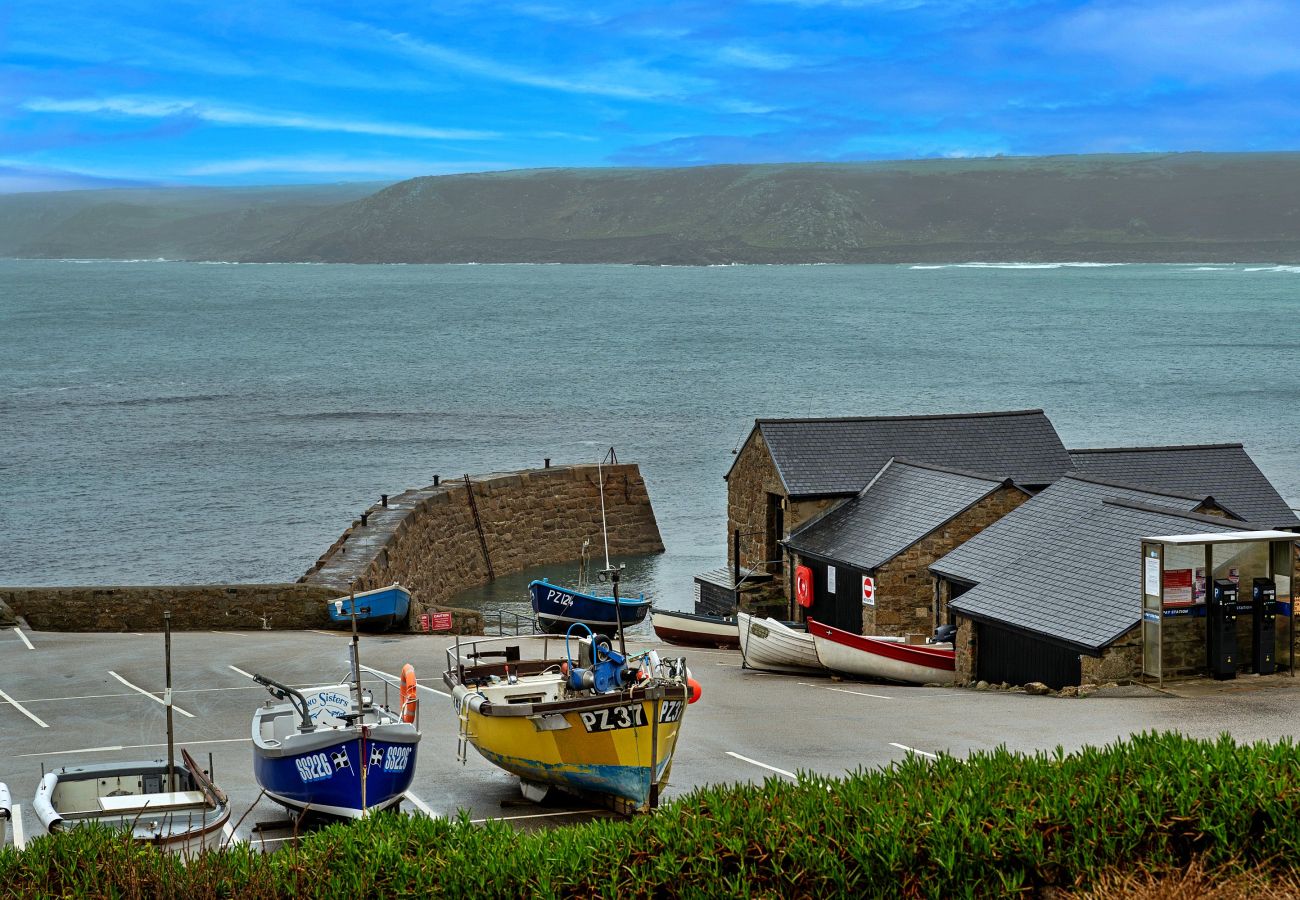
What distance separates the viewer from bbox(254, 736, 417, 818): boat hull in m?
17.3

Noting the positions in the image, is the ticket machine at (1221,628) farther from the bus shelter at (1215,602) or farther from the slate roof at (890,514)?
the slate roof at (890,514)

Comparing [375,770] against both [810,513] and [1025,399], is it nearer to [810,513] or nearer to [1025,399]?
[810,513]

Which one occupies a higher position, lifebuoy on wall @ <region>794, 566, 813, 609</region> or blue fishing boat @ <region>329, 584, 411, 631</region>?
lifebuoy on wall @ <region>794, 566, 813, 609</region>

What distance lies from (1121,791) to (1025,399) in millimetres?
103373

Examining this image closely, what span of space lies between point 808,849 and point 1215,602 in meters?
15.6

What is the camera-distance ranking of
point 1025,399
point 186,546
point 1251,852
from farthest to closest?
point 1025,399, point 186,546, point 1251,852

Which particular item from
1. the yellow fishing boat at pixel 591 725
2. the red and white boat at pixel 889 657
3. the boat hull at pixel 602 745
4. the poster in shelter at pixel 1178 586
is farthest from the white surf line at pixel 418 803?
the poster in shelter at pixel 1178 586

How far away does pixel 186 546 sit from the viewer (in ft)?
204

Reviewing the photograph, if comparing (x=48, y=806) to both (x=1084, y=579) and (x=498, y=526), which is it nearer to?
(x=1084, y=579)

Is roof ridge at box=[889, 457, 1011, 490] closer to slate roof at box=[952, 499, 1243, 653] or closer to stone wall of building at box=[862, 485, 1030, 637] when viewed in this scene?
stone wall of building at box=[862, 485, 1030, 637]

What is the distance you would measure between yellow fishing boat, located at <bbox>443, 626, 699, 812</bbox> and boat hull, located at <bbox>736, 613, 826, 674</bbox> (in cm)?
1130

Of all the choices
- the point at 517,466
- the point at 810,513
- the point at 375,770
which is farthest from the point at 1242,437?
the point at 375,770

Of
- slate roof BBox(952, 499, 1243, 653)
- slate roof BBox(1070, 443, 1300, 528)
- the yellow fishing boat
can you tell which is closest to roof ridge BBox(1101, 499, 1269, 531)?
slate roof BBox(952, 499, 1243, 653)

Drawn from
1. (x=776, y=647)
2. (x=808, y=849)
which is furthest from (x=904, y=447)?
(x=808, y=849)
